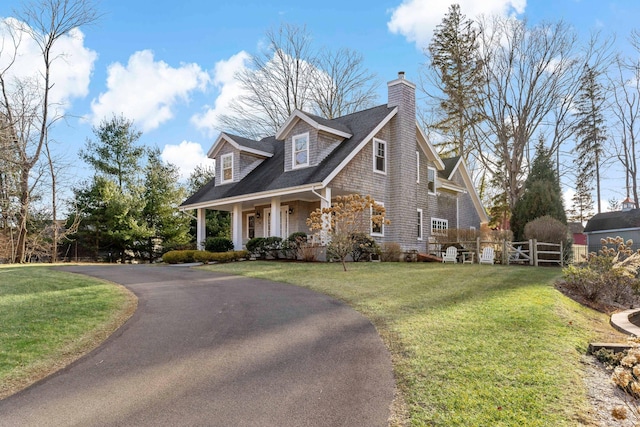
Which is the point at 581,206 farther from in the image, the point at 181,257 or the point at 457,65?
the point at 181,257

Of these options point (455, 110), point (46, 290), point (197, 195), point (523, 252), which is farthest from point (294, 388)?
point (455, 110)

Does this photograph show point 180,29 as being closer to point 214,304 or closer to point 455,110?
point 214,304

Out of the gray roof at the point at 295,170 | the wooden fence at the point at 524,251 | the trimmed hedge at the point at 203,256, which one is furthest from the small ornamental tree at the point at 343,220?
the wooden fence at the point at 524,251

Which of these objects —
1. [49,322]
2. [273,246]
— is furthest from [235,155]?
[49,322]

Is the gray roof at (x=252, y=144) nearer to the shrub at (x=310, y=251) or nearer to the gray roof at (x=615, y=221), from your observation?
the shrub at (x=310, y=251)

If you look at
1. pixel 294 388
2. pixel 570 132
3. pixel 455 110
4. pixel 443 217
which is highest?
pixel 455 110

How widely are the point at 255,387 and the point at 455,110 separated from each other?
88.6ft

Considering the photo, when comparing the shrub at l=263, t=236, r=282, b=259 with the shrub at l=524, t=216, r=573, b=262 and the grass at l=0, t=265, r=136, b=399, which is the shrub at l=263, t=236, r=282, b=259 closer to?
the grass at l=0, t=265, r=136, b=399

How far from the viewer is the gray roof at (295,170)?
18125 millimetres

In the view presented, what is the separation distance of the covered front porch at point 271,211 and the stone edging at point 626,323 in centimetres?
1017

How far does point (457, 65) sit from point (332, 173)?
15173mm

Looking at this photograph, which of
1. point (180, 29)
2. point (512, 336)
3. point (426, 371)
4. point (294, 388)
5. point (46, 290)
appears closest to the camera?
point (294, 388)

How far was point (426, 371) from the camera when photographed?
5098 millimetres

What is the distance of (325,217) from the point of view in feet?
52.1
